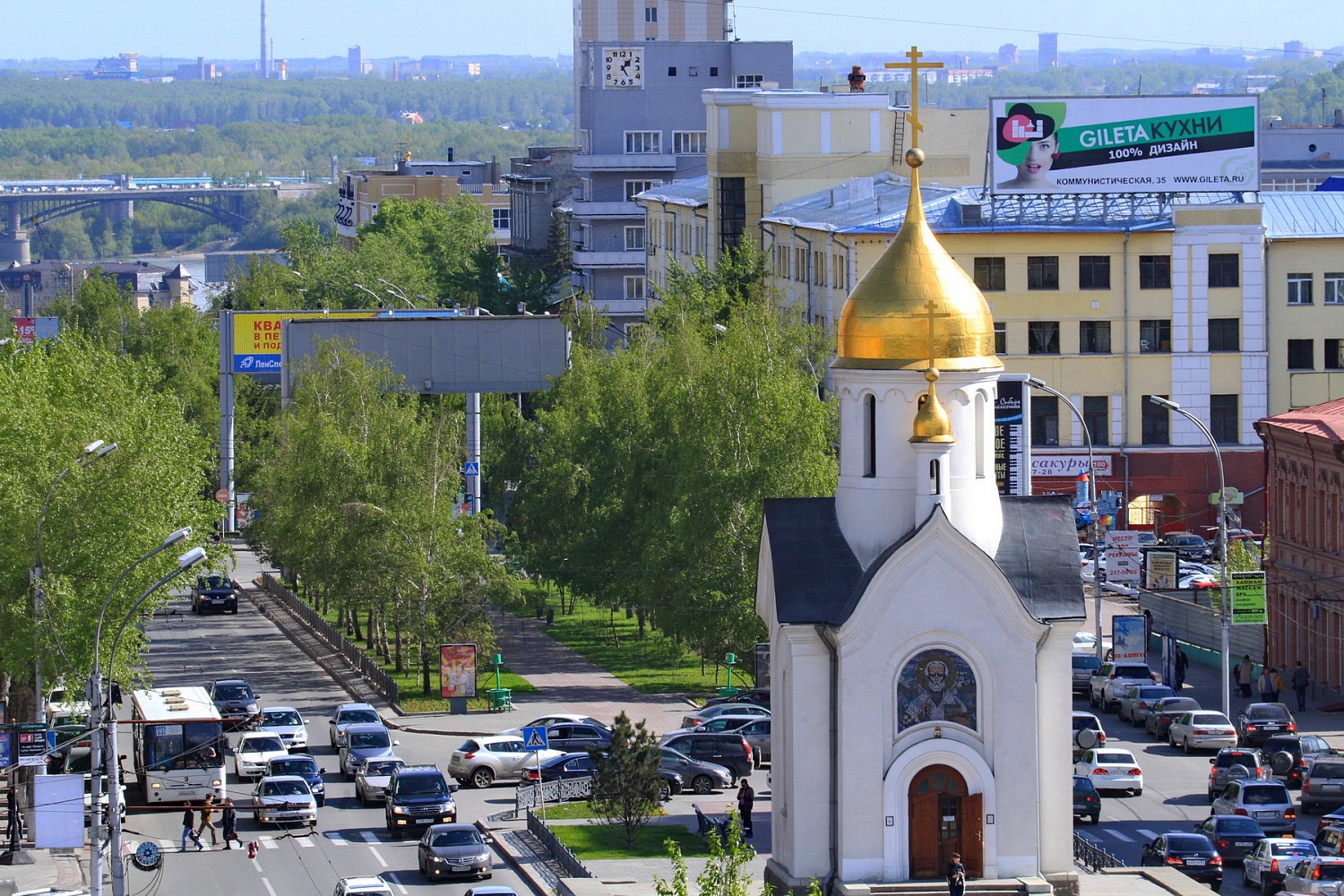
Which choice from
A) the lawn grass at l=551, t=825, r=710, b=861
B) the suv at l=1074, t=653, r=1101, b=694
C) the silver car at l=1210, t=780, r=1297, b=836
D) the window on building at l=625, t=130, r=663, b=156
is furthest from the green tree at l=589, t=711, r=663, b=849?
the window on building at l=625, t=130, r=663, b=156

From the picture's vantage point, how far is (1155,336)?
80750 millimetres

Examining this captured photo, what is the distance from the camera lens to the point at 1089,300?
80.3 m

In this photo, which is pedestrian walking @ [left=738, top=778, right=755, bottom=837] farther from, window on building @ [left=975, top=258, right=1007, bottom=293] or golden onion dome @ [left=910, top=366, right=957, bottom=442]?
window on building @ [left=975, top=258, right=1007, bottom=293]

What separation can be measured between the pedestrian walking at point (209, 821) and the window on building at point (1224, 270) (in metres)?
46.9

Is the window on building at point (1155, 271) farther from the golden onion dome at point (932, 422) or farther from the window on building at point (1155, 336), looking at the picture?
the golden onion dome at point (932, 422)

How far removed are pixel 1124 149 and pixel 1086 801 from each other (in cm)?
3934

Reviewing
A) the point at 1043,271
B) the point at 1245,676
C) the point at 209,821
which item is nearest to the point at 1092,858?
the point at 209,821

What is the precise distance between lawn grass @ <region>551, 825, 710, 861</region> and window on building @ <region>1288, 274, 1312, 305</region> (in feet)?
146

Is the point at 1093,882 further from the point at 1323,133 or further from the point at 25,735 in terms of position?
the point at 1323,133

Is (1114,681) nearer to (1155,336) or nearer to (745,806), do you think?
(745,806)

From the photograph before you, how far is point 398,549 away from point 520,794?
15.6 meters

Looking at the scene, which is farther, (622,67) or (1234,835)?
(622,67)

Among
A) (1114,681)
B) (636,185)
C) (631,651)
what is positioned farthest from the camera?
(636,185)

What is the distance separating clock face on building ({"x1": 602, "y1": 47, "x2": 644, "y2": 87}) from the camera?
447ft
